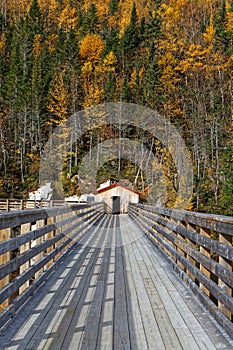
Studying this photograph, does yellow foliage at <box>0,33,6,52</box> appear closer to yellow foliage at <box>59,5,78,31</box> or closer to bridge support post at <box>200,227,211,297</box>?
yellow foliage at <box>59,5,78,31</box>

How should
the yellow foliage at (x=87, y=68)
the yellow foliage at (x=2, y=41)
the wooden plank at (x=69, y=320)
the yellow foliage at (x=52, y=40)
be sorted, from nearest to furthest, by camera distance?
1. the wooden plank at (x=69, y=320)
2. the yellow foliage at (x=87, y=68)
3. the yellow foliage at (x=2, y=41)
4. the yellow foliage at (x=52, y=40)

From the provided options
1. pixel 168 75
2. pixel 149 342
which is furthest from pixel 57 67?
pixel 149 342

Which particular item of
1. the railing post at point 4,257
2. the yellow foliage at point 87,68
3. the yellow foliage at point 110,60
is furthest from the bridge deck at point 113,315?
the yellow foliage at point 110,60

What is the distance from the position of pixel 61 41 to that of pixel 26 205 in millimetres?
29997

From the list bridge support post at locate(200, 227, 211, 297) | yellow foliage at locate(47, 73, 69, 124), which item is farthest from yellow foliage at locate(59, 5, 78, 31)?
bridge support post at locate(200, 227, 211, 297)

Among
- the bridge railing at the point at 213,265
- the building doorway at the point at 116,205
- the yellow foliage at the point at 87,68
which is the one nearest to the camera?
the bridge railing at the point at 213,265

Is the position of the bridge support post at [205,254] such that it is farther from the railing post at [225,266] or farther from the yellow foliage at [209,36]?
the yellow foliage at [209,36]

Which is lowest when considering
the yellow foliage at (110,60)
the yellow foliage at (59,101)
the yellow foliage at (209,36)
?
the yellow foliage at (59,101)

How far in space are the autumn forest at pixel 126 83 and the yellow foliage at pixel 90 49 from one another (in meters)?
0.12

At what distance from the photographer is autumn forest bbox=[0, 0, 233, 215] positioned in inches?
1292

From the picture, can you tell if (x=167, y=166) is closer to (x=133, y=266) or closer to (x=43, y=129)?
(x=43, y=129)

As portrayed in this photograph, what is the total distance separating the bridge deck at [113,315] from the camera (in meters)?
3.42

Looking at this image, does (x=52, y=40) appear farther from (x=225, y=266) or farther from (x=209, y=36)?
(x=225, y=266)

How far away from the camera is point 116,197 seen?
36344mm
